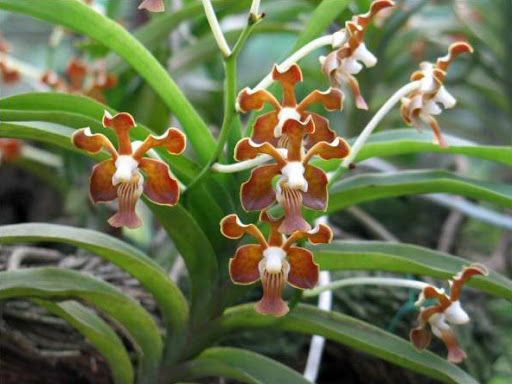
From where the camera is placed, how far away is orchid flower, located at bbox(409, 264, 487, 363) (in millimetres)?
844

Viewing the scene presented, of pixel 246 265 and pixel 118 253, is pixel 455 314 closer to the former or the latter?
pixel 246 265

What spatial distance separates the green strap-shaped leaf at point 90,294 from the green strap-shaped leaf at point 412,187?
11.4 inches

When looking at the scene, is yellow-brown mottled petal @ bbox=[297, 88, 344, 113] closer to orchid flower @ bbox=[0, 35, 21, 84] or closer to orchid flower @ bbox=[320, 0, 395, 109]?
orchid flower @ bbox=[320, 0, 395, 109]

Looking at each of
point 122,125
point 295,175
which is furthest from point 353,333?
point 122,125

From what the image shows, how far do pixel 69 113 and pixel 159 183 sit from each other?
17cm

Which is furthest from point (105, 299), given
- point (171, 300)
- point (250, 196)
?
point (250, 196)

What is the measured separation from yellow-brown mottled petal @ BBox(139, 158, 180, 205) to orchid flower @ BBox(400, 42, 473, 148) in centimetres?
30

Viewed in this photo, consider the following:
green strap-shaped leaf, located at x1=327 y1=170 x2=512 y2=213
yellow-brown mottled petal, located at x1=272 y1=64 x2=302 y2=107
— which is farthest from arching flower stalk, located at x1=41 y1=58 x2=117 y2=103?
yellow-brown mottled petal, located at x1=272 y1=64 x2=302 y2=107

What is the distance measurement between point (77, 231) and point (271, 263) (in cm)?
28

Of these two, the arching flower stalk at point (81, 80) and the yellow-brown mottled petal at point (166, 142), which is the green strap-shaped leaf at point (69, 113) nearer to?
the yellow-brown mottled petal at point (166, 142)

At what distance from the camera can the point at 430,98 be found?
0.85m

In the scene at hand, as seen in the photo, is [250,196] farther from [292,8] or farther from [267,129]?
[292,8]

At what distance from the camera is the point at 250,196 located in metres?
0.73

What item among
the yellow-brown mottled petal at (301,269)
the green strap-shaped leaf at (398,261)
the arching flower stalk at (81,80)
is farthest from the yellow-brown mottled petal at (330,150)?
the arching flower stalk at (81,80)
